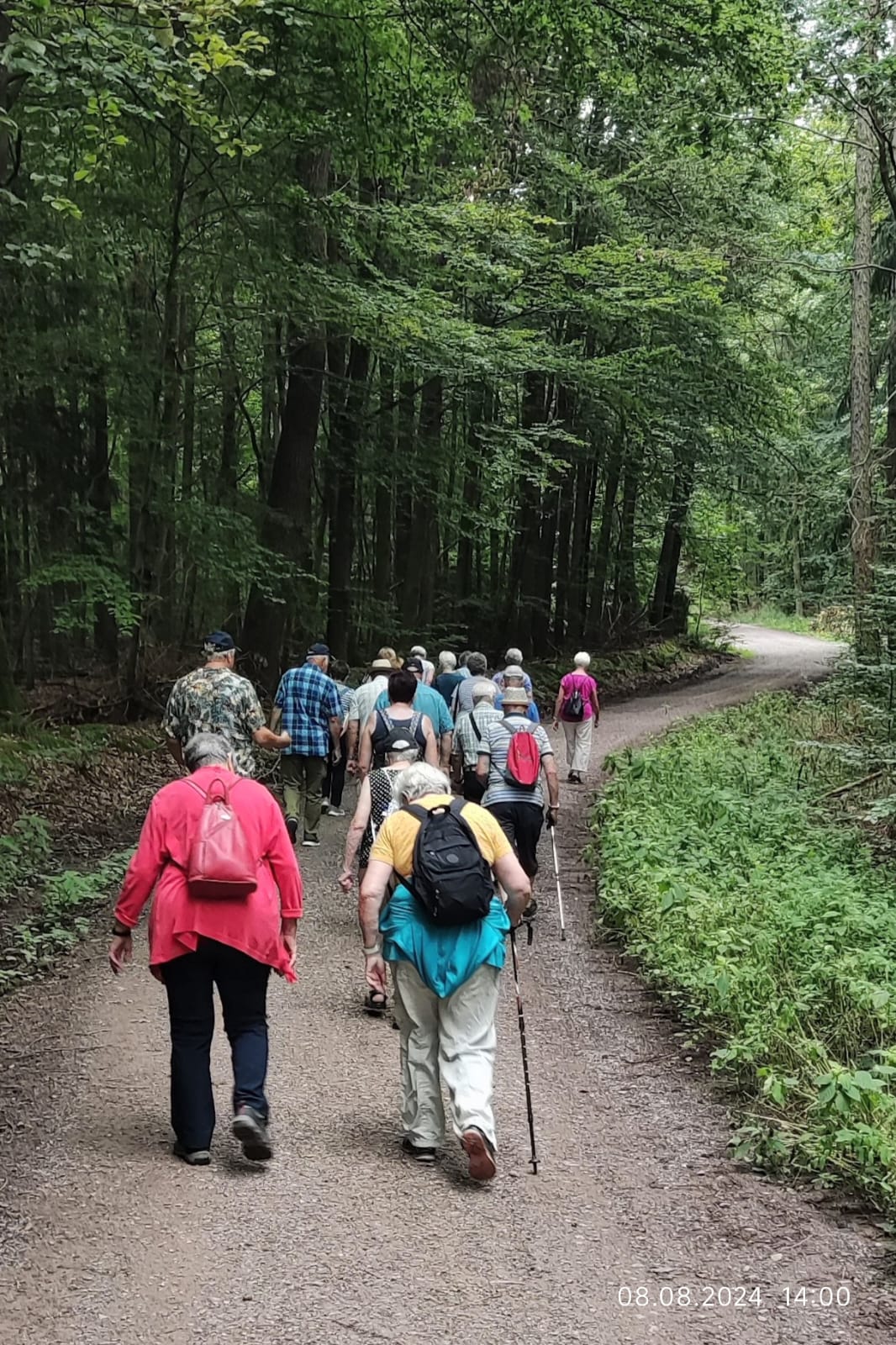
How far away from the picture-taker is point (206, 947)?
4.95 metres

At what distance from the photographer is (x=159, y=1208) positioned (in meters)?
4.66

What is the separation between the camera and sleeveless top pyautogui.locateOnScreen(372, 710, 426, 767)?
26.7 feet

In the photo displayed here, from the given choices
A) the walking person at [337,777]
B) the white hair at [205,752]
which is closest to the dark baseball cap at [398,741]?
the white hair at [205,752]

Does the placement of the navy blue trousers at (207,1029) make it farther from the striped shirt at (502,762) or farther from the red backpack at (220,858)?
the striped shirt at (502,762)

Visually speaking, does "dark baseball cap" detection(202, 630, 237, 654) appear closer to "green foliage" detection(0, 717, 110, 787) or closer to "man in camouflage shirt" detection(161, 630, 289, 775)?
"man in camouflage shirt" detection(161, 630, 289, 775)

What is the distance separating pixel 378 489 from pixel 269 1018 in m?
19.0

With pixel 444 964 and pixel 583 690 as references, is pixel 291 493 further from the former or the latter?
pixel 444 964

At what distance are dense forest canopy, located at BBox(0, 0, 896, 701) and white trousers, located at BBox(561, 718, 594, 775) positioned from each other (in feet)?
13.1

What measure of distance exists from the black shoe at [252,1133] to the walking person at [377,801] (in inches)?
77.6

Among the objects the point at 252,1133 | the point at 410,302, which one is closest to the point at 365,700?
the point at 252,1133

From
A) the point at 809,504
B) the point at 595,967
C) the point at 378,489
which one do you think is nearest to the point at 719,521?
the point at 809,504

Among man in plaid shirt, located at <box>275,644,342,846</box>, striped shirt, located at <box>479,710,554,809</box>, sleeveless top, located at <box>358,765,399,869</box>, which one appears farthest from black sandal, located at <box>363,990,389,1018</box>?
man in plaid shirt, located at <box>275,644,342,846</box>

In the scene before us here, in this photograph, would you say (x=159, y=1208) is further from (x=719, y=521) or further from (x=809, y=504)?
(x=719, y=521)

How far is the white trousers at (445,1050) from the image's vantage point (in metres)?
5.00
